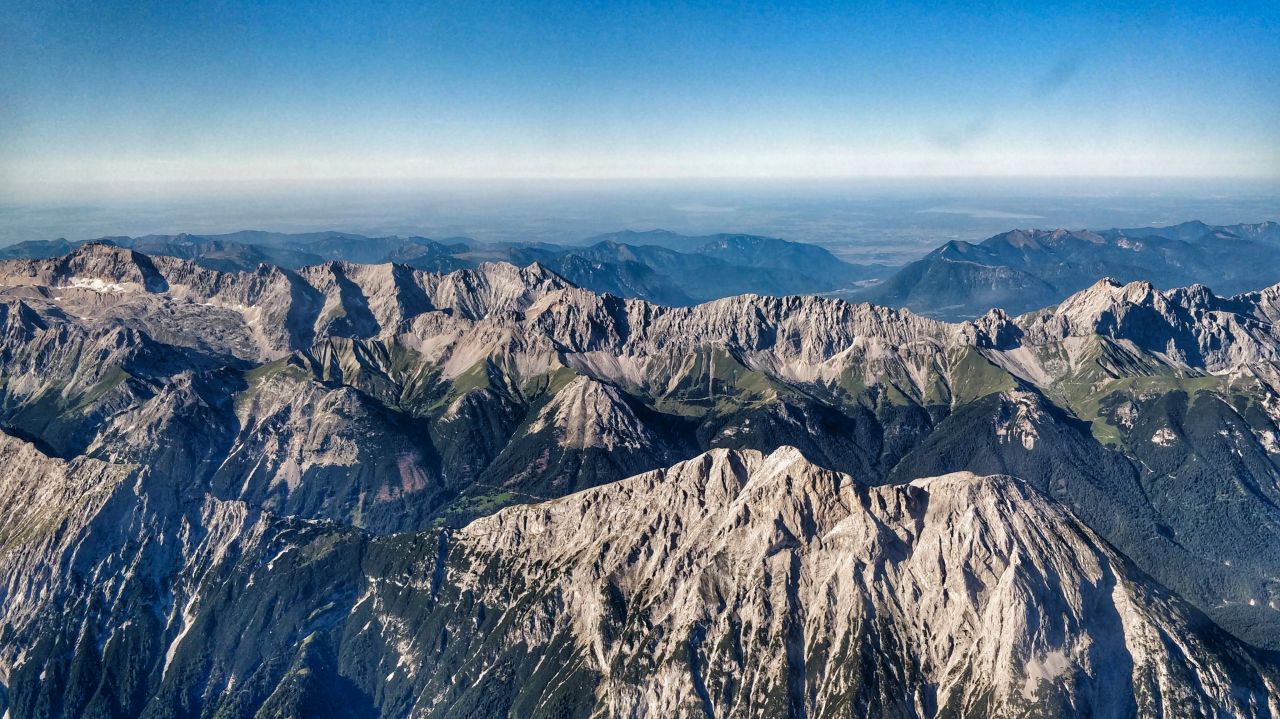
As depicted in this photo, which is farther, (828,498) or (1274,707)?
(828,498)

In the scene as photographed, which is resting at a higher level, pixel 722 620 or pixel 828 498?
pixel 828 498

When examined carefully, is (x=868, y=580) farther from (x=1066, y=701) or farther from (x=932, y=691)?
(x=1066, y=701)

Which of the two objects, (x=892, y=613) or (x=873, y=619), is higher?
(x=892, y=613)

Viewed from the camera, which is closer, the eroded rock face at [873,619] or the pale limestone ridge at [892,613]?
the pale limestone ridge at [892,613]

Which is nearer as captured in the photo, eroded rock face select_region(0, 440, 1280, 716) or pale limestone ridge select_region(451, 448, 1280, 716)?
pale limestone ridge select_region(451, 448, 1280, 716)

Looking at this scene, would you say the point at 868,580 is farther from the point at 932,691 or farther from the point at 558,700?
the point at 558,700

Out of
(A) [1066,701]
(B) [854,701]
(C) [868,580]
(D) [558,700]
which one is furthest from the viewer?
(D) [558,700]

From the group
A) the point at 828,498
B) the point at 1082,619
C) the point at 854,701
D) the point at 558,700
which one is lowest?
the point at 558,700

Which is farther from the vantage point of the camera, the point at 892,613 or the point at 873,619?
the point at 892,613

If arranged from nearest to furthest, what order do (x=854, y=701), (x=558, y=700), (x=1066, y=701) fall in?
(x=1066, y=701)
(x=854, y=701)
(x=558, y=700)

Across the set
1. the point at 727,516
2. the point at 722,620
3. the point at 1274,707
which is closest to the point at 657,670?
the point at 722,620
